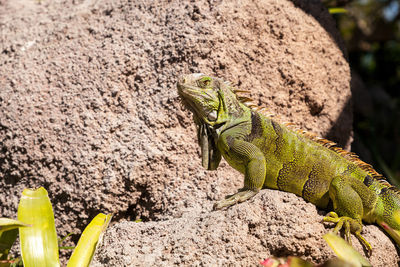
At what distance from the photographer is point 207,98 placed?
2.92 m

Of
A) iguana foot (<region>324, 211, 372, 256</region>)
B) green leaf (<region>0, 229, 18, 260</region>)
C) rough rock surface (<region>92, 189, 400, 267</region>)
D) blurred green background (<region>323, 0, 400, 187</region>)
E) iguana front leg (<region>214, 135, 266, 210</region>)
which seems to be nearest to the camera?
rough rock surface (<region>92, 189, 400, 267</region>)

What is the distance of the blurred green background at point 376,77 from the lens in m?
6.95

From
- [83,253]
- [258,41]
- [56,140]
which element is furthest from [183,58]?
[83,253]

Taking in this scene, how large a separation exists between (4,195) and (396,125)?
7.15 metres

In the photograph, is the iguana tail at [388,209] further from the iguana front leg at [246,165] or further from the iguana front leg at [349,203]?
the iguana front leg at [246,165]

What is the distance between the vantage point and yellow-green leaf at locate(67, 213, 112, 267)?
9.21 feet

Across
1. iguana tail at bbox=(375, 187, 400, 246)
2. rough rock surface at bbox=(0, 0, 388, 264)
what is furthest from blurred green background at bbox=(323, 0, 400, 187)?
iguana tail at bbox=(375, 187, 400, 246)

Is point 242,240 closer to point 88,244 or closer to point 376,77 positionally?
point 88,244

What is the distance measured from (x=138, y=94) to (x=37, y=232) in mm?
1428

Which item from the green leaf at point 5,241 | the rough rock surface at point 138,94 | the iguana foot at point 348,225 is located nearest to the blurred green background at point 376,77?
the rough rock surface at point 138,94

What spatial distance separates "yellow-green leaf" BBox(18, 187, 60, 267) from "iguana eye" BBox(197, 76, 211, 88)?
136cm

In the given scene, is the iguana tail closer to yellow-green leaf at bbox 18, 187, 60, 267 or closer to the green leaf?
yellow-green leaf at bbox 18, 187, 60, 267

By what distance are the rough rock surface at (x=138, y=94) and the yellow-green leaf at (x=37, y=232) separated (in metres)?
0.46

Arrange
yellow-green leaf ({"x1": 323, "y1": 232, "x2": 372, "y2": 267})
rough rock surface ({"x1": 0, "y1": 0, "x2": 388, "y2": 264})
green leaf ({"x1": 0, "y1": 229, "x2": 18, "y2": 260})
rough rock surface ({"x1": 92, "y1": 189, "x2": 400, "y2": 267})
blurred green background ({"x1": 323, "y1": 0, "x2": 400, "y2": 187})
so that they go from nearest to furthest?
1. yellow-green leaf ({"x1": 323, "y1": 232, "x2": 372, "y2": 267})
2. rough rock surface ({"x1": 92, "y1": 189, "x2": 400, "y2": 267})
3. green leaf ({"x1": 0, "y1": 229, "x2": 18, "y2": 260})
4. rough rock surface ({"x1": 0, "y1": 0, "x2": 388, "y2": 264})
5. blurred green background ({"x1": 323, "y1": 0, "x2": 400, "y2": 187})
